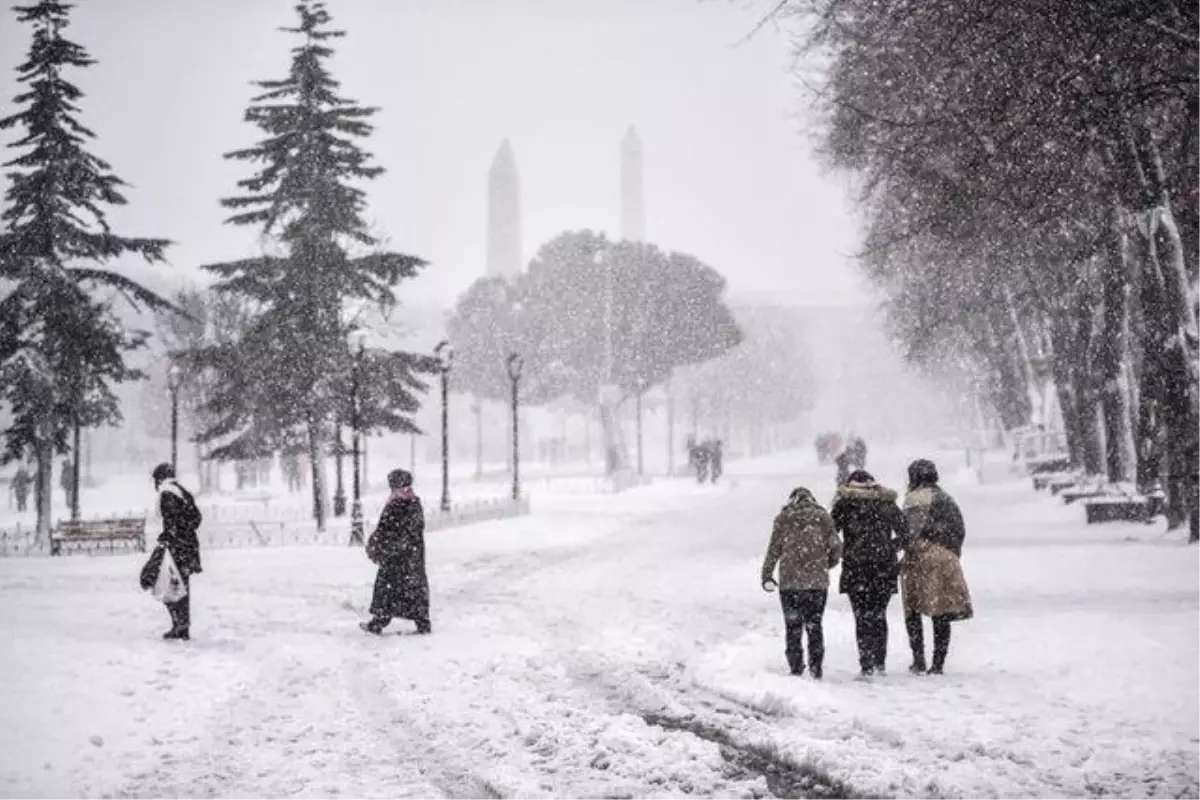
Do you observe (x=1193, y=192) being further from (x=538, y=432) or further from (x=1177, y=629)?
(x=538, y=432)

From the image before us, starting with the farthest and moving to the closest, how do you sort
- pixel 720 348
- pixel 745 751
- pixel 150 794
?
1. pixel 720 348
2. pixel 745 751
3. pixel 150 794

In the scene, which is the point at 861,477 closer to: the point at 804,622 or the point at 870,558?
the point at 870,558

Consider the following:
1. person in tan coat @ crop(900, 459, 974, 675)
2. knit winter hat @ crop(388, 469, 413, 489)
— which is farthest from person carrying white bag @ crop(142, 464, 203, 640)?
person in tan coat @ crop(900, 459, 974, 675)

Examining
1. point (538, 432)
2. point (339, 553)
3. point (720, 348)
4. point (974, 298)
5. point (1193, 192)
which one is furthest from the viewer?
point (538, 432)

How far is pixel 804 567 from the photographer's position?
8.05 m

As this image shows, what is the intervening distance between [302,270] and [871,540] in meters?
21.1

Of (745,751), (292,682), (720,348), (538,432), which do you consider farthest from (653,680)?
(538,432)

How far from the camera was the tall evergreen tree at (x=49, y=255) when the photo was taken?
23.8 metres

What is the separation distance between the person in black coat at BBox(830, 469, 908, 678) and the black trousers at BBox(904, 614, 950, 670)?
8.9 inches

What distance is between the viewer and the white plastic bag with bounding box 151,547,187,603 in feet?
32.6

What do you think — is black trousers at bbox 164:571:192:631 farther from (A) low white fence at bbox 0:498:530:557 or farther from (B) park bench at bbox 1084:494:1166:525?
(B) park bench at bbox 1084:494:1166:525

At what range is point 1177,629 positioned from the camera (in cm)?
950

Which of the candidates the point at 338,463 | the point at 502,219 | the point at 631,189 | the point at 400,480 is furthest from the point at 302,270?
the point at 631,189

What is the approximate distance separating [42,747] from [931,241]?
1823cm
